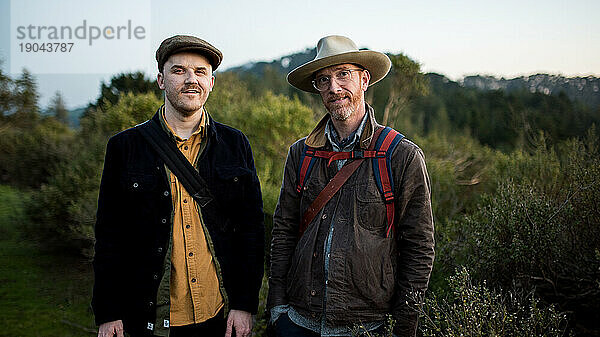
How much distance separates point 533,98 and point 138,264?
87.2 ft

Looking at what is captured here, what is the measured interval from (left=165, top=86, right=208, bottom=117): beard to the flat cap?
20cm

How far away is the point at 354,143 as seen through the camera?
235cm

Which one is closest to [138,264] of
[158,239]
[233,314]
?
[158,239]

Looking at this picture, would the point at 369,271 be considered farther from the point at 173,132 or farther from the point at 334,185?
the point at 173,132

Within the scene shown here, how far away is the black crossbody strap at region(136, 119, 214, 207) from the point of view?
2322mm

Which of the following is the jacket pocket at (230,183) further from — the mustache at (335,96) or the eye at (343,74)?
the eye at (343,74)

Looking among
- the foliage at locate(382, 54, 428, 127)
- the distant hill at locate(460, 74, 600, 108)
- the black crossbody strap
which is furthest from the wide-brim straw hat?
the distant hill at locate(460, 74, 600, 108)

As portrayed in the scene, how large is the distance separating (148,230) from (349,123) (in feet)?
4.12

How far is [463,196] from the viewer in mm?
11930

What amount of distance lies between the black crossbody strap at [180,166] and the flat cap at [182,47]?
0.40 metres

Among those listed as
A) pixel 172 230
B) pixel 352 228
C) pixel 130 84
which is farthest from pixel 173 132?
pixel 130 84

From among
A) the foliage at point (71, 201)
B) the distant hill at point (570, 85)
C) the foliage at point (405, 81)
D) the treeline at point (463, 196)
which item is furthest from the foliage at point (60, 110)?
the distant hill at point (570, 85)

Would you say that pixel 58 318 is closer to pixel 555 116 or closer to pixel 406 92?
pixel 406 92

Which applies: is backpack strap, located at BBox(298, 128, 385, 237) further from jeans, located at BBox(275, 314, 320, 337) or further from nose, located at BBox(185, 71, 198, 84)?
nose, located at BBox(185, 71, 198, 84)
